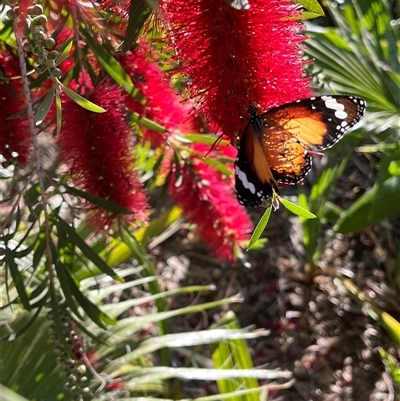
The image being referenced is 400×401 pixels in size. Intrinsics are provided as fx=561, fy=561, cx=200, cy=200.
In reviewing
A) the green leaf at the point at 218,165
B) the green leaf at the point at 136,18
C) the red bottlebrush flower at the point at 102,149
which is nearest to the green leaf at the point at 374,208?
the green leaf at the point at 218,165

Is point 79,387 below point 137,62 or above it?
below

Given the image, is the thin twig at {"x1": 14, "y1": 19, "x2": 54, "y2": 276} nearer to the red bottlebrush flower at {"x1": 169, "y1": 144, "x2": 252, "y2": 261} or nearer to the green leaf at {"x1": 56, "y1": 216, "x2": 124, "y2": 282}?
the green leaf at {"x1": 56, "y1": 216, "x2": 124, "y2": 282}

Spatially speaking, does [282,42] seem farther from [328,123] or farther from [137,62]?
[137,62]

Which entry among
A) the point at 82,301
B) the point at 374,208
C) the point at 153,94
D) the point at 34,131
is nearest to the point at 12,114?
the point at 34,131

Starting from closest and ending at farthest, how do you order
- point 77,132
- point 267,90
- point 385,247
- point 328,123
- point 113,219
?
1. point 267,90
2. point 328,123
3. point 77,132
4. point 113,219
5. point 385,247

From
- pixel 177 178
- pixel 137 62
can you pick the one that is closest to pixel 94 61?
pixel 137 62

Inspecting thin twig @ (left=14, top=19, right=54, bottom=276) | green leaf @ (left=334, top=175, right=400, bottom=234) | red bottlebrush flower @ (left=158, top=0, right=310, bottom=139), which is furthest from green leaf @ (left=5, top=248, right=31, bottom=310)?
green leaf @ (left=334, top=175, right=400, bottom=234)
